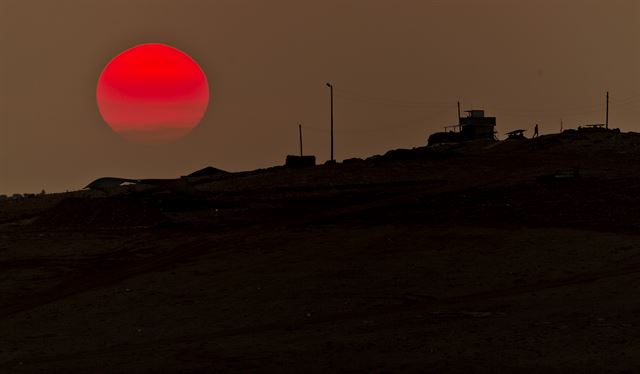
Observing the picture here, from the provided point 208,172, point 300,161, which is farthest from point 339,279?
point 208,172

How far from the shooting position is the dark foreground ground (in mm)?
21297

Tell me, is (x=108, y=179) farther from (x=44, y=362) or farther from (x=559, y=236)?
(x=44, y=362)

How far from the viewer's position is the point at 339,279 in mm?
29375

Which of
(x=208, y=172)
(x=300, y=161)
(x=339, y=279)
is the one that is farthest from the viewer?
(x=208, y=172)

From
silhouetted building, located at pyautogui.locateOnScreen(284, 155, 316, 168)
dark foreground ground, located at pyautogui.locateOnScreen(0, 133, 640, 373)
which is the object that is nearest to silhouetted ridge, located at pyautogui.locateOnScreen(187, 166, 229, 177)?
silhouetted building, located at pyautogui.locateOnScreen(284, 155, 316, 168)

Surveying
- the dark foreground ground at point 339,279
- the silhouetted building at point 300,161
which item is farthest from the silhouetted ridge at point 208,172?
the dark foreground ground at point 339,279

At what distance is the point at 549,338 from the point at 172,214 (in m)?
27.1

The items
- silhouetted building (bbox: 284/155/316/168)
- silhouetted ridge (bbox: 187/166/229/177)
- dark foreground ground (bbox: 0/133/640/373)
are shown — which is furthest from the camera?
silhouetted ridge (bbox: 187/166/229/177)

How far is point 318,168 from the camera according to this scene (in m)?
64.7

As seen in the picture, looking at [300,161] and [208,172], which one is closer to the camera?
[300,161]

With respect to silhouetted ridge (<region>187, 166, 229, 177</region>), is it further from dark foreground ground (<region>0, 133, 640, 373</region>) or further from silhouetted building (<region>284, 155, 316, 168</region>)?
dark foreground ground (<region>0, 133, 640, 373</region>)

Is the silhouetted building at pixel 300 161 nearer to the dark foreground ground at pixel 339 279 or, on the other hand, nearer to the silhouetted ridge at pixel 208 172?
the silhouetted ridge at pixel 208 172

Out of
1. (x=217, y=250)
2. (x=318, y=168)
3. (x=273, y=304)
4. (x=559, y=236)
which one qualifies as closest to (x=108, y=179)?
(x=318, y=168)

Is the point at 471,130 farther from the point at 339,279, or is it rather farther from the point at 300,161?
the point at 339,279
